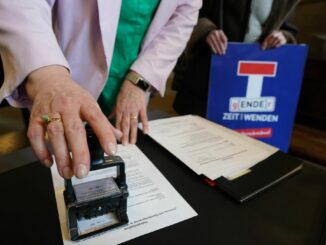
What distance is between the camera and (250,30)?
1059 millimetres

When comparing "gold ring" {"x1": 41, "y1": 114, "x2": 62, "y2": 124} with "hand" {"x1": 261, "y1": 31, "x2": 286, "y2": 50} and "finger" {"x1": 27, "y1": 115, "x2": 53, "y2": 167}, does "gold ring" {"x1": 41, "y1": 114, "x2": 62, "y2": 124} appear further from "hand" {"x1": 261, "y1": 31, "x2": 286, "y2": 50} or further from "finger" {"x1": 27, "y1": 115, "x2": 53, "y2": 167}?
"hand" {"x1": 261, "y1": 31, "x2": 286, "y2": 50}

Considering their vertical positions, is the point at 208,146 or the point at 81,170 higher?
the point at 81,170

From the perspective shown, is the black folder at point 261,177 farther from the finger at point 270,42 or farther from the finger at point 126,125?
the finger at point 270,42

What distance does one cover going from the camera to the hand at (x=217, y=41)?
1.00m

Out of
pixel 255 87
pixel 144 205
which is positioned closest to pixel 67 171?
pixel 144 205

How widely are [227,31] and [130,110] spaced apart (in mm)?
675

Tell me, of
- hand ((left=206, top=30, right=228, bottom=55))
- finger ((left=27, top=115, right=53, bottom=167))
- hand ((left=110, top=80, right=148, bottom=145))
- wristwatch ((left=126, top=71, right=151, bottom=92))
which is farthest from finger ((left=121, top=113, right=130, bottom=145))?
hand ((left=206, top=30, right=228, bottom=55))

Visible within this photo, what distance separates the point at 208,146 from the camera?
25.2 inches

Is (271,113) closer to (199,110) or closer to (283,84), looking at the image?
(283,84)

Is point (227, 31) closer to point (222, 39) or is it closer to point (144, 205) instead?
point (222, 39)

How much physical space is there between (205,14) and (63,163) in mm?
984

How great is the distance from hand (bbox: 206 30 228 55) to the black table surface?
0.59 meters

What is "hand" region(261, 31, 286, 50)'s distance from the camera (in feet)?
3.38

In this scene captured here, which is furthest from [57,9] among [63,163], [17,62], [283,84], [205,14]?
[283,84]
